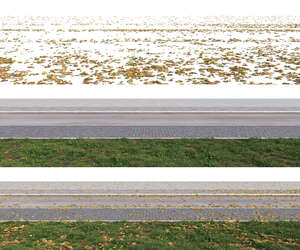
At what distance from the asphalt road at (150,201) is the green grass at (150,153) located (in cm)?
159

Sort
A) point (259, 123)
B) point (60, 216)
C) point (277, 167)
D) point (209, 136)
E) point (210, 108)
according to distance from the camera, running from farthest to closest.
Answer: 1. point (210, 108)
2. point (259, 123)
3. point (209, 136)
4. point (277, 167)
5. point (60, 216)

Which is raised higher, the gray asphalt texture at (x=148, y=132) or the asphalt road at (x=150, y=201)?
the asphalt road at (x=150, y=201)

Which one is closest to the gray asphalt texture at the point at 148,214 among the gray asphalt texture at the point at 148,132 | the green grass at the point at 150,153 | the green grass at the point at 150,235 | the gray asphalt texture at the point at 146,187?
the green grass at the point at 150,235

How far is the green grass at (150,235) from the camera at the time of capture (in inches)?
224

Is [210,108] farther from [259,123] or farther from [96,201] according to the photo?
[96,201]

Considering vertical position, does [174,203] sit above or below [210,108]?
above

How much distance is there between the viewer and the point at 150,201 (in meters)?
7.43

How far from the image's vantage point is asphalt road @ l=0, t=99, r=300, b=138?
478 inches

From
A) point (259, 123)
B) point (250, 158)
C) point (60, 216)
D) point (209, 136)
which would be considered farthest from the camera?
point (259, 123)

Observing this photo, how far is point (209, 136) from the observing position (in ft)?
38.8

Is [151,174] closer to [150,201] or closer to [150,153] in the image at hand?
[150,201]

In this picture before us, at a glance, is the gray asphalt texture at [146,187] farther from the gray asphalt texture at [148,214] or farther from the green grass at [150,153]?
the green grass at [150,153]

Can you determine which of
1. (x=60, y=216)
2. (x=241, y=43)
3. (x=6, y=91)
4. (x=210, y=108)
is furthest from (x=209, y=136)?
(x=241, y=43)

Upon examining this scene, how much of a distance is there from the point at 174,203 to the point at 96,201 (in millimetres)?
1441
